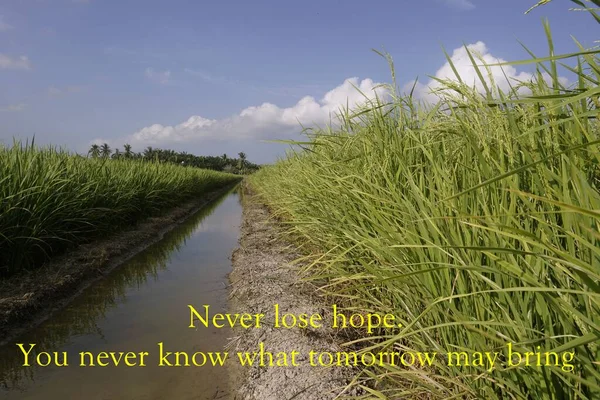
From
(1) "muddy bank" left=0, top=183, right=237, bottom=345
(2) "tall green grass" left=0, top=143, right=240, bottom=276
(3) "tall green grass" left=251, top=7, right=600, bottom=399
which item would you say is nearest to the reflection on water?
(1) "muddy bank" left=0, top=183, right=237, bottom=345

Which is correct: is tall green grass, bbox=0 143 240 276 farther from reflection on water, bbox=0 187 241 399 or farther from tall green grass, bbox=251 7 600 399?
tall green grass, bbox=251 7 600 399

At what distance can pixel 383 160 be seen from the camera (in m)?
2.22

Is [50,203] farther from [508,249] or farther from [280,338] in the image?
[508,249]

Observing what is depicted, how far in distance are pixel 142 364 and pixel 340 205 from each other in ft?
5.55

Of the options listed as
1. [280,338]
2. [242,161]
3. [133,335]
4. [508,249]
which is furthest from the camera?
[242,161]

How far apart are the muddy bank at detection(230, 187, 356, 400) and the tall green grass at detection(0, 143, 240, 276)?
7.50ft

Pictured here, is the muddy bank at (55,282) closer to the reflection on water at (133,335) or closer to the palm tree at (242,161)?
the reflection on water at (133,335)

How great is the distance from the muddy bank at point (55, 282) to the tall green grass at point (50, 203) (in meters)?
0.19

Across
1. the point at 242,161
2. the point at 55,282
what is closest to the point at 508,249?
the point at 55,282

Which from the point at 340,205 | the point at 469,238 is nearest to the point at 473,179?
the point at 469,238

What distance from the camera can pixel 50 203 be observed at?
4.50 meters

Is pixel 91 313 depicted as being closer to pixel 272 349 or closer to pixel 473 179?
pixel 272 349

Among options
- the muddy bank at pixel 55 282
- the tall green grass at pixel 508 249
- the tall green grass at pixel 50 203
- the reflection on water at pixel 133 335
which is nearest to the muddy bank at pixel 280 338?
the reflection on water at pixel 133 335

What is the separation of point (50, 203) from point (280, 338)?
3.66m
